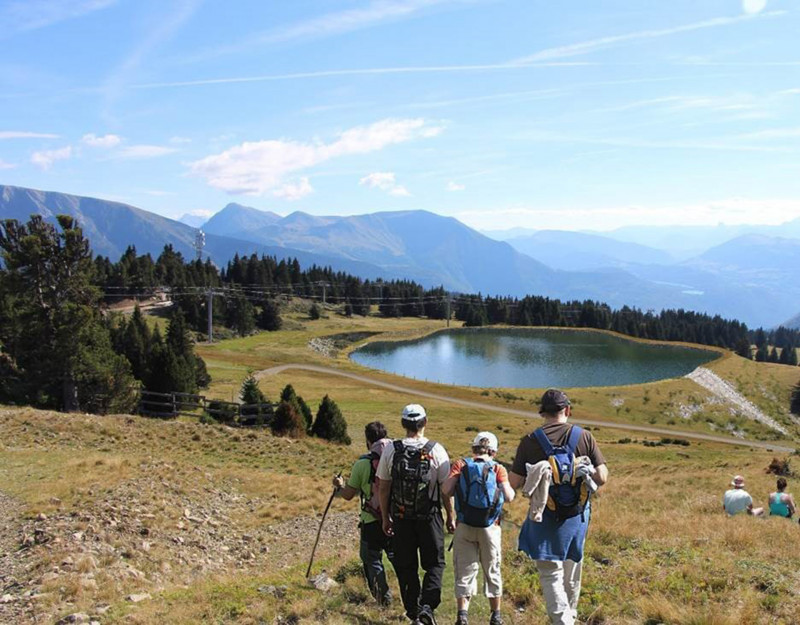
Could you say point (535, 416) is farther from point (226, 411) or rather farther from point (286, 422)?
point (226, 411)

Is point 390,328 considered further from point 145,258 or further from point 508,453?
point 508,453

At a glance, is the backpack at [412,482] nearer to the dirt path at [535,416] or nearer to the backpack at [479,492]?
the backpack at [479,492]

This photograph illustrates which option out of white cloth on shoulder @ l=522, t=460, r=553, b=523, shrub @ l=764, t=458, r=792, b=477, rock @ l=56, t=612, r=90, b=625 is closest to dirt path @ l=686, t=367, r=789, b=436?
shrub @ l=764, t=458, r=792, b=477

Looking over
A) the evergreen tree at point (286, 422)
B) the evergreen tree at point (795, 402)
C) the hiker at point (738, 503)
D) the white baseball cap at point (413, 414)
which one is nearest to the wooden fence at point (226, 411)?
the evergreen tree at point (286, 422)

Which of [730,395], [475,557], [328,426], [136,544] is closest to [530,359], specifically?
[730,395]

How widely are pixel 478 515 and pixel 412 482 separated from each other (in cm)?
86

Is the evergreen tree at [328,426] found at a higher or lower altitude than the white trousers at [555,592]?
lower

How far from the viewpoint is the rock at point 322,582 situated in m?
8.61

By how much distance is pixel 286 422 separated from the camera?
28.9 m

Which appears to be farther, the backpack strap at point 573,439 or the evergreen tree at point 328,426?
the evergreen tree at point 328,426

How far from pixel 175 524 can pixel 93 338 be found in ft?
73.3

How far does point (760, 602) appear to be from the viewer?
264 inches

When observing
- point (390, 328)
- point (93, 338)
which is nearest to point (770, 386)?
point (390, 328)

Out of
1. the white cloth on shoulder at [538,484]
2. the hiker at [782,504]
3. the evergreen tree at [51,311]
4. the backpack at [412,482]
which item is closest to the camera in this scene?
the white cloth on shoulder at [538,484]
